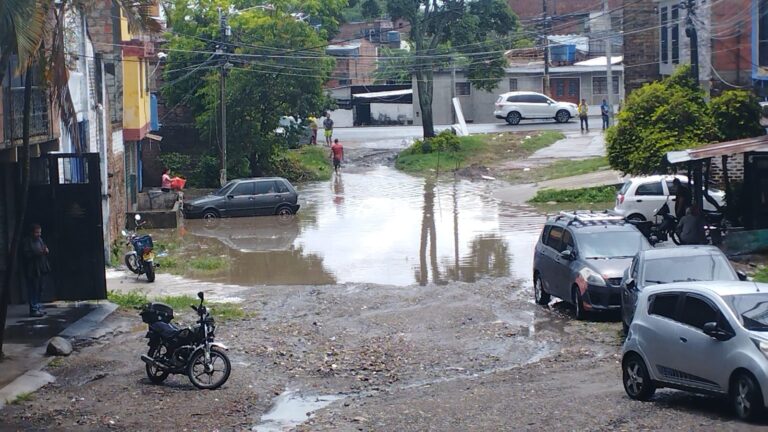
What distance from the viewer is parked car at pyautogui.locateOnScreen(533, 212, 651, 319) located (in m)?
18.6

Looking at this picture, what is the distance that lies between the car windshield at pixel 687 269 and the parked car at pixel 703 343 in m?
3.71

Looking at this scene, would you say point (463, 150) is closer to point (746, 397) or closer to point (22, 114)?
point (22, 114)

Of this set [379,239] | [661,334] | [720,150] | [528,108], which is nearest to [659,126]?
[720,150]

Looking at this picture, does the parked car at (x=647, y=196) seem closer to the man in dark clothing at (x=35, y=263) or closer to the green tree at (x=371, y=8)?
the man in dark clothing at (x=35, y=263)

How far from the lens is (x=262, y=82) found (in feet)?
153

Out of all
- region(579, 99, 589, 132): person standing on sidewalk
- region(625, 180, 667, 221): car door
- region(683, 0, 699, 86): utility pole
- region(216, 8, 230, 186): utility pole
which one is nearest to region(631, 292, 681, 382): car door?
region(625, 180, 667, 221): car door

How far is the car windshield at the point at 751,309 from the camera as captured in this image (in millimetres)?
11086

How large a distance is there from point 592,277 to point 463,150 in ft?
110

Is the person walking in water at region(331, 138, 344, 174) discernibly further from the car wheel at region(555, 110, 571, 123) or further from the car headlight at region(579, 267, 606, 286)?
the car headlight at region(579, 267, 606, 286)

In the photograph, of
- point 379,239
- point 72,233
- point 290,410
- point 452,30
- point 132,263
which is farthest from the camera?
point 452,30

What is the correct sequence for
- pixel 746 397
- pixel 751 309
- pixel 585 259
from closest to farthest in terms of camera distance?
1. pixel 746 397
2. pixel 751 309
3. pixel 585 259

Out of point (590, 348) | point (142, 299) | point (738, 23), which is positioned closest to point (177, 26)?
point (738, 23)

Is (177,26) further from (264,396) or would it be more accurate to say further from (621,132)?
(264,396)

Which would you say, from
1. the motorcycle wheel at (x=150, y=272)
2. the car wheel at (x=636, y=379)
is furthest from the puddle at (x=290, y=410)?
the motorcycle wheel at (x=150, y=272)
